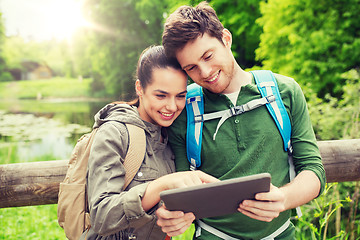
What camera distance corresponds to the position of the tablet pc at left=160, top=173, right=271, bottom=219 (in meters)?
1.08

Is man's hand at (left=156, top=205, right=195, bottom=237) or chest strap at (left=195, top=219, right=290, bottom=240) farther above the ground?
man's hand at (left=156, top=205, right=195, bottom=237)

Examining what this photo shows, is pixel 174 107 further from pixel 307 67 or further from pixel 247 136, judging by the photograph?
pixel 307 67

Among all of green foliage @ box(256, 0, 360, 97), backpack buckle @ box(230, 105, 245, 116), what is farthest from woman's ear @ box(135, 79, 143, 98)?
green foliage @ box(256, 0, 360, 97)

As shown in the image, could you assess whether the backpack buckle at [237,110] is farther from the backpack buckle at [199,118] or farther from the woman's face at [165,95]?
the woman's face at [165,95]

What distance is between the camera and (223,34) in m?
1.77

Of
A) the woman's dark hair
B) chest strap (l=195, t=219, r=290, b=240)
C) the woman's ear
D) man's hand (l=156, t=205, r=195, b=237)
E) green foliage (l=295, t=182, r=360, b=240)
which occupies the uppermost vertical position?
the woman's dark hair

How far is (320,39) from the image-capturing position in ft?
22.5

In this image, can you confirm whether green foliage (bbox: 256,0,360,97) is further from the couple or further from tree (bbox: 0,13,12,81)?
tree (bbox: 0,13,12,81)

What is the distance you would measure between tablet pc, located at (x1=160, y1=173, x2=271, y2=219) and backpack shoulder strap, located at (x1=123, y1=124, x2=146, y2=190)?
33 cm

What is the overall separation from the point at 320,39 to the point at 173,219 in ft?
22.4

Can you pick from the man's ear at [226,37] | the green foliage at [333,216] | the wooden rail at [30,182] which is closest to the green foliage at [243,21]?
the green foliage at [333,216]

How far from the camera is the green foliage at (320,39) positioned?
674cm

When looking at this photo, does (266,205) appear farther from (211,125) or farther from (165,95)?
(165,95)

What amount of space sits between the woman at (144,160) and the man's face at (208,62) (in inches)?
2.8
